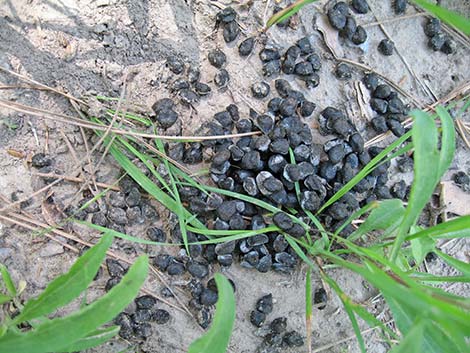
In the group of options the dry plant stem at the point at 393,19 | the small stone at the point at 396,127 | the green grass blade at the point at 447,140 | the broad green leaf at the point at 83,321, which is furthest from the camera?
the dry plant stem at the point at 393,19

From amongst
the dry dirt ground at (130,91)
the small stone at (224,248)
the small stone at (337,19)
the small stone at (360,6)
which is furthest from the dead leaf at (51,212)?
the small stone at (360,6)

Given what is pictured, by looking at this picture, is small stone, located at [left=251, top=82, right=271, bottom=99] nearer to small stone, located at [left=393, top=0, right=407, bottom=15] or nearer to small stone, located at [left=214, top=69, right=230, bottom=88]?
small stone, located at [left=214, top=69, right=230, bottom=88]

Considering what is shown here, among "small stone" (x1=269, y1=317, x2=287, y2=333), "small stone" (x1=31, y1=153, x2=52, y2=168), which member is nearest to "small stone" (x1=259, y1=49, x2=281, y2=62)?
"small stone" (x1=31, y1=153, x2=52, y2=168)

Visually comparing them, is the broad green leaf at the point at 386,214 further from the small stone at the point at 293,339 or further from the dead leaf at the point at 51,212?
the dead leaf at the point at 51,212

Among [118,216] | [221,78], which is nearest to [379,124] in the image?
[221,78]

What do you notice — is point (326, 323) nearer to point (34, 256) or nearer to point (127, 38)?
point (34, 256)

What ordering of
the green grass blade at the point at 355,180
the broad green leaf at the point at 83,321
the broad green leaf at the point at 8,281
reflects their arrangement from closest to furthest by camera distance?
1. the broad green leaf at the point at 83,321
2. the broad green leaf at the point at 8,281
3. the green grass blade at the point at 355,180

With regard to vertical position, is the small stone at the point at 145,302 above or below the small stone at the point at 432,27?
below

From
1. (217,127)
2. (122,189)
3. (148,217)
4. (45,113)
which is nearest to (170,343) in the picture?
(148,217)
